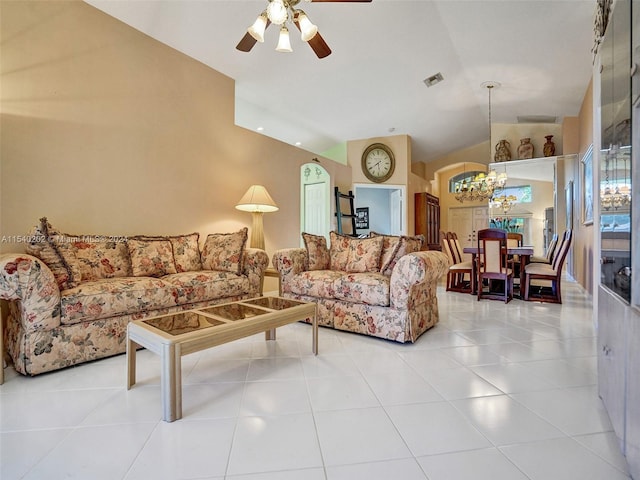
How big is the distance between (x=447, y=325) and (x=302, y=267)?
1.51 meters

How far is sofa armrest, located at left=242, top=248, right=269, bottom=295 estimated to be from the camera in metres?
3.20

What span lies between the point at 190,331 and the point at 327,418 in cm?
79

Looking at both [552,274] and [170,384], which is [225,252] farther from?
[552,274]

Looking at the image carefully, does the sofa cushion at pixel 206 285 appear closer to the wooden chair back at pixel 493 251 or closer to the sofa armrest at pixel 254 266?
the sofa armrest at pixel 254 266

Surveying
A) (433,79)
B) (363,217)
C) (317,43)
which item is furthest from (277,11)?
(363,217)

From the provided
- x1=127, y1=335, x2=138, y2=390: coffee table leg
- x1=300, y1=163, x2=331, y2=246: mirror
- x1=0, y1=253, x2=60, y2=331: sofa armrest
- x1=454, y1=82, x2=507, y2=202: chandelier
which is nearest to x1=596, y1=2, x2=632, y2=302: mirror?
x1=127, y1=335, x2=138, y2=390: coffee table leg

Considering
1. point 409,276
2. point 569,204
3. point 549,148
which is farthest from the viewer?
point 549,148

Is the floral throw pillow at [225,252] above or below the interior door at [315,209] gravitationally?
below

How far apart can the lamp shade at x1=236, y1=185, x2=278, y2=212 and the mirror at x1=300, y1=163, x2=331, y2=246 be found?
1.85m

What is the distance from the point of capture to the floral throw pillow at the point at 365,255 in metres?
3.07

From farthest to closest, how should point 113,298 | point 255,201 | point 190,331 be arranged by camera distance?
point 255,201, point 113,298, point 190,331

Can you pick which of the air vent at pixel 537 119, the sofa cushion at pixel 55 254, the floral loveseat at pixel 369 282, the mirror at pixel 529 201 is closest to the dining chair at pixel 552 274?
the floral loveseat at pixel 369 282

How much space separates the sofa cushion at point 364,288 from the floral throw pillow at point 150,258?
1.61 m

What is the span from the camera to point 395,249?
2924mm
